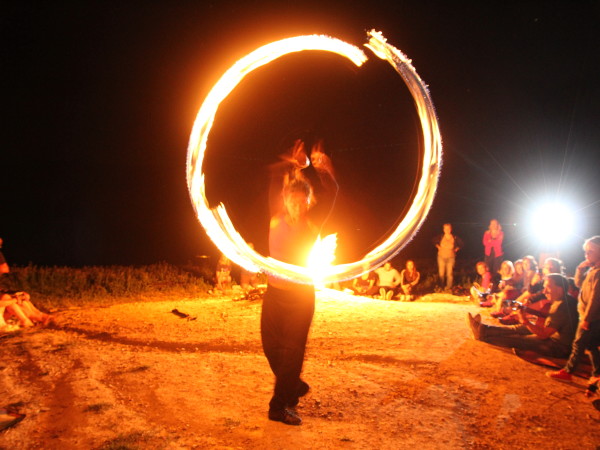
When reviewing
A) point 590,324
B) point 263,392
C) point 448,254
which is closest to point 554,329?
point 590,324

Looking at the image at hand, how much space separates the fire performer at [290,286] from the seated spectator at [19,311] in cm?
460

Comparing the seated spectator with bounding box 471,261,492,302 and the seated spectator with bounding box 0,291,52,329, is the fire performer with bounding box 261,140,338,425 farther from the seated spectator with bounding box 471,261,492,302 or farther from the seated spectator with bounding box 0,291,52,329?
the seated spectator with bounding box 471,261,492,302

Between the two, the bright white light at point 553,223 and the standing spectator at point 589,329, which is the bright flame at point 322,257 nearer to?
the standing spectator at point 589,329

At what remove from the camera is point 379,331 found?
270 inches

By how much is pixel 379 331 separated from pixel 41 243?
16.4 m

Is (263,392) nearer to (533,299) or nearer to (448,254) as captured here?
(533,299)

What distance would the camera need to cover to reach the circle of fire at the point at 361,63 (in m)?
4.64

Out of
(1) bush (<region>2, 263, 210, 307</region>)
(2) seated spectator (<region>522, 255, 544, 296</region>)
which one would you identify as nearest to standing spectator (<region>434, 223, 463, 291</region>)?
(2) seated spectator (<region>522, 255, 544, 296</region>)

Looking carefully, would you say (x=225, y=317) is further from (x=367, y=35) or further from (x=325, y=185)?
(x=367, y=35)

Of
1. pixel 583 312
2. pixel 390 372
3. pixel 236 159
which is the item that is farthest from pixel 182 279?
pixel 583 312

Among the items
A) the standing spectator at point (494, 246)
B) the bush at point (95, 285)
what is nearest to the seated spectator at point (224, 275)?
the bush at point (95, 285)

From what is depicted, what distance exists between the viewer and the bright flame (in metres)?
4.05

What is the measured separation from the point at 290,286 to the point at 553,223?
15342 millimetres

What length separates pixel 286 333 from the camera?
152 inches
